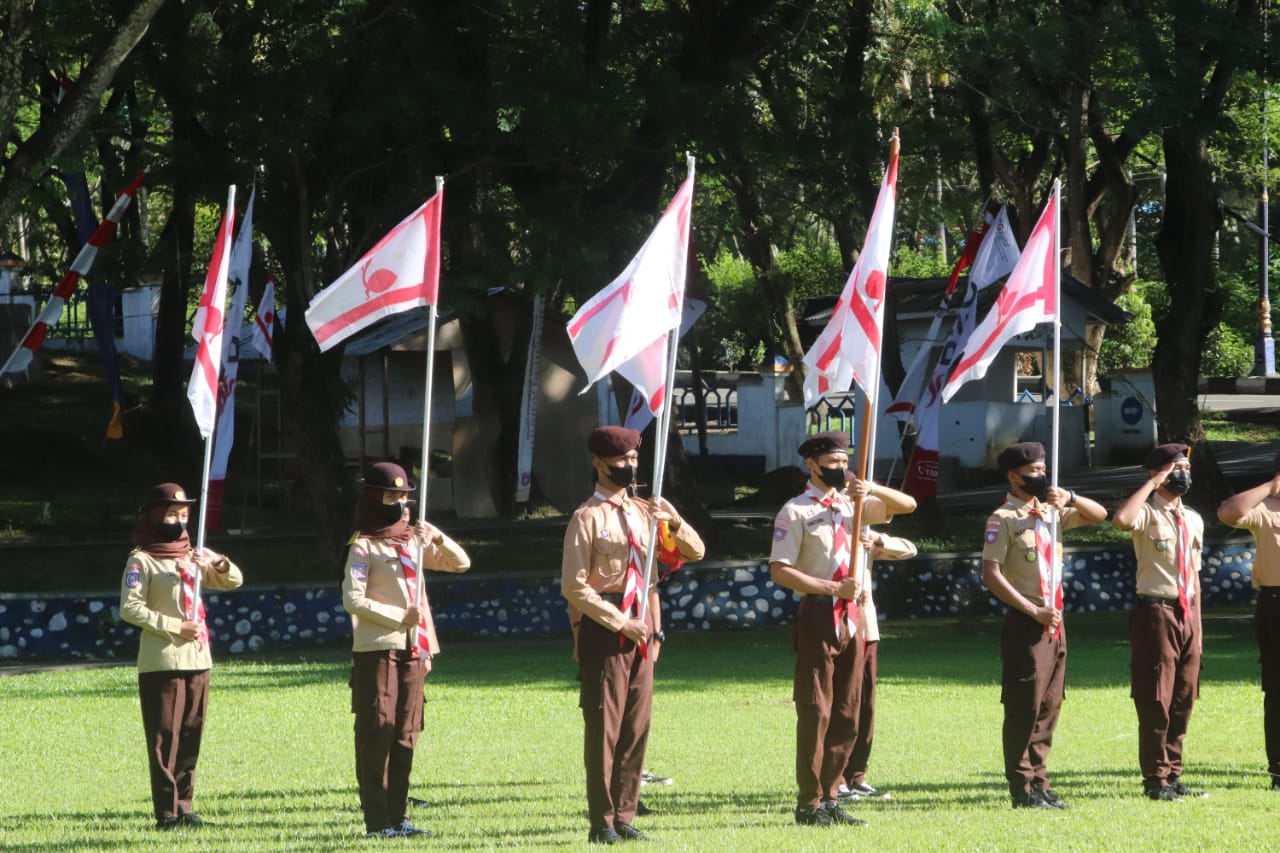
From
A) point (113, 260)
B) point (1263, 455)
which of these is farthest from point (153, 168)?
point (1263, 455)

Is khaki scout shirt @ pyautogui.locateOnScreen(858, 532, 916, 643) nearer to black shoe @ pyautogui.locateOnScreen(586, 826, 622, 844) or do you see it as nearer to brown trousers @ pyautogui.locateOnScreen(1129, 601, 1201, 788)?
brown trousers @ pyautogui.locateOnScreen(1129, 601, 1201, 788)

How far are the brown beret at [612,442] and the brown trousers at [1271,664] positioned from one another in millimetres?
4259

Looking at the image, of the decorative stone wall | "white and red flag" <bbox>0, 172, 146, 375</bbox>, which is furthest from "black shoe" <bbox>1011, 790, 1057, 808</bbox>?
"white and red flag" <bbox>0, 172, 146, 375</bbox>

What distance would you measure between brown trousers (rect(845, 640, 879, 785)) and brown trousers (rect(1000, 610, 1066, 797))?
70cm

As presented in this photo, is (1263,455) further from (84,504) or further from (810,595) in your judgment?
(810,595)

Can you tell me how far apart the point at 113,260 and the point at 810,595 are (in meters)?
13.5

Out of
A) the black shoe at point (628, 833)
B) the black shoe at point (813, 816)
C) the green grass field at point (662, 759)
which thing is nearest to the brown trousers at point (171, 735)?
the green grass field at point (662, 759)

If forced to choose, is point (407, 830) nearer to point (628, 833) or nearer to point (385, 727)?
point (385, 727)

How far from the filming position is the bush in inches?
1880

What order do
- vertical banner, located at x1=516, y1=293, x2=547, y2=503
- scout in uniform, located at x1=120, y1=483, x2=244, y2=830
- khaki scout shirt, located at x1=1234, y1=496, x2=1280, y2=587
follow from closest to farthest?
1. scout in uniform, located at x1=120, y1=483, x2=244, y2=830
2. khaki scout shirt, located at x1=1234, y1=496, x2=1280, y2=587
3. vertical banner, located at x1=516, y1=293, x2=547, y2=503

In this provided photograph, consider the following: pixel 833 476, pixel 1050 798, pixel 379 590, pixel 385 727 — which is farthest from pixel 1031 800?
pixel 379 590

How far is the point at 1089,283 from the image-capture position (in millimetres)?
30141

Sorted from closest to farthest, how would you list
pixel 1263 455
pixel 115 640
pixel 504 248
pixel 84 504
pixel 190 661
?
pixel 190 661 → pixel 115 640 → pixel 504 248 → pixel 84 504 → pixel 1263 455

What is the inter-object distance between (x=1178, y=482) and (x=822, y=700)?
2.71 metres
